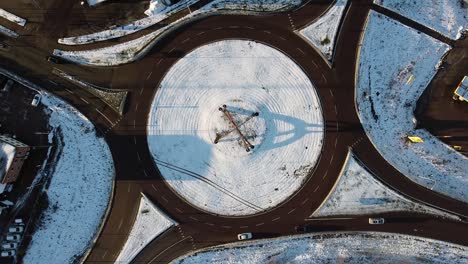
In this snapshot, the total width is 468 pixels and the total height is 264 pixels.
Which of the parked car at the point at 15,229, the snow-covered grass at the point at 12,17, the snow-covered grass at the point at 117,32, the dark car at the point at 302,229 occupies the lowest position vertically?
the dark car at the point at 302,229

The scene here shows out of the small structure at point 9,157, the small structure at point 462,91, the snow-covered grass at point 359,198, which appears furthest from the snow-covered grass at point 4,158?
the small structure at point 462,91

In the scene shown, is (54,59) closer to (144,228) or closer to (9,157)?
(9,157)

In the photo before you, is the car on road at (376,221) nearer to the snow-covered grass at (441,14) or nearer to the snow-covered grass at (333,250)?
the snow-covered grass at (333,250)

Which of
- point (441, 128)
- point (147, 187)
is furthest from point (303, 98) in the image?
point (147, 187)

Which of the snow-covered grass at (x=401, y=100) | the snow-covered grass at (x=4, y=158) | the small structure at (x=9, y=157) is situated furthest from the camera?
the snow-covered grass at (x=401, y=100)

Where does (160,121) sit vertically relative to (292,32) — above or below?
below

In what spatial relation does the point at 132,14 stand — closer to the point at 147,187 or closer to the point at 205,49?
the point at 205,49
